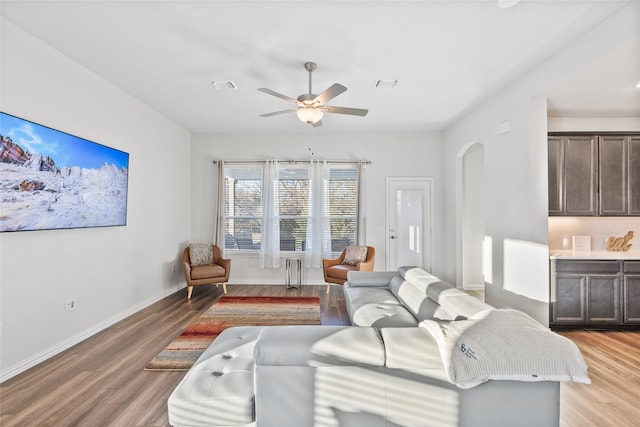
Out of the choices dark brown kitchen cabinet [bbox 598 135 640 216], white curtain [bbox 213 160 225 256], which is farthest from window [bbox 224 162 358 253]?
dark brown kitchen cabinet [bbox 598 135 640 216]

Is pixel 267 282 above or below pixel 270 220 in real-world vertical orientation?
below

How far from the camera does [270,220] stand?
19.0ft

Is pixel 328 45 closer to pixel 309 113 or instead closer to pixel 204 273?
pixel 309 113

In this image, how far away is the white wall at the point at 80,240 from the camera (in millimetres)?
2547

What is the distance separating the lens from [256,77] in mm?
3453

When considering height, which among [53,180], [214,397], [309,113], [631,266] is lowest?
[214,397]

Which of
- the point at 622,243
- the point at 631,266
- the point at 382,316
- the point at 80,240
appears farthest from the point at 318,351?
the point at 622,243

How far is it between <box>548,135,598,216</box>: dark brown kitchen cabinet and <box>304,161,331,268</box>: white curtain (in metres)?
3.41

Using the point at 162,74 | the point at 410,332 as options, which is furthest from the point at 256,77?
the point at 410,332

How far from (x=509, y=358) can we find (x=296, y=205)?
15.6 ft

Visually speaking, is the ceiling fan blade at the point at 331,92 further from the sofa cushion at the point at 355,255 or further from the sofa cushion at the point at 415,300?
the sofa cushion at the point at 355,255

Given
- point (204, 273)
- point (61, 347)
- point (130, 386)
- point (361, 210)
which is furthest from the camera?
point (361, 210)

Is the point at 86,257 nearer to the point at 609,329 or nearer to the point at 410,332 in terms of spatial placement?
the point at 410,332

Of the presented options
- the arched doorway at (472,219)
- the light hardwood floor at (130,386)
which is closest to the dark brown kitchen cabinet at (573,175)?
the light hardwood floor at (130,386)
